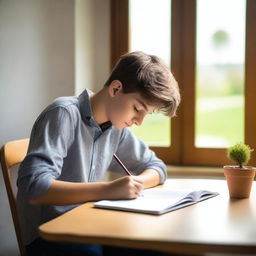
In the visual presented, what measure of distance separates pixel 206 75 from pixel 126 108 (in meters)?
→ 1.01

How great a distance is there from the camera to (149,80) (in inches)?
53.6

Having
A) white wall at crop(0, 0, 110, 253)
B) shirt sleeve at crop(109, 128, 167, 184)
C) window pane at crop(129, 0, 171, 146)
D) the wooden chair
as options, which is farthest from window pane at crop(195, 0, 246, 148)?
the wooden chair

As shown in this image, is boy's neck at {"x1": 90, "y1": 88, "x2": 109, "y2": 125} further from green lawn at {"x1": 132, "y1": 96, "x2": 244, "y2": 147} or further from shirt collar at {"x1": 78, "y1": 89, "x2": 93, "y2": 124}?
green lawn at {"x1": 132, "y1": 96, "x2": 244, "y2": 147}

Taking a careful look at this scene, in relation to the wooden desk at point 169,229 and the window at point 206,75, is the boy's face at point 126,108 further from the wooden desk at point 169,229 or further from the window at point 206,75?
the window at point 206,75

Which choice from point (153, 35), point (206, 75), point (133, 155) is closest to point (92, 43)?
point (153, 35)

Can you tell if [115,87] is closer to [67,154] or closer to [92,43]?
[67,154]

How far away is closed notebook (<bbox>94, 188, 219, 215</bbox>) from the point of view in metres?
1.13

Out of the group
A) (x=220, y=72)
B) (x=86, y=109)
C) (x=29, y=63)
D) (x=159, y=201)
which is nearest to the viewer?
(x=159, y=201)

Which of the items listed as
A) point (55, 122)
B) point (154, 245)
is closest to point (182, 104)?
point (55, 122)

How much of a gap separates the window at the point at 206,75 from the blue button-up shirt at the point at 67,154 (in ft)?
2.33

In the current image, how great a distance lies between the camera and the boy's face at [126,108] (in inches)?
54.8

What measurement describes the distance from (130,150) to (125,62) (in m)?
0.37

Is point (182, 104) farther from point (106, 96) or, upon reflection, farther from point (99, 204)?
point (99, 204)

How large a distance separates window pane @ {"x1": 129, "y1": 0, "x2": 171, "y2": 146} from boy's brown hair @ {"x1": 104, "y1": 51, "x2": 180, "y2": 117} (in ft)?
3.01
